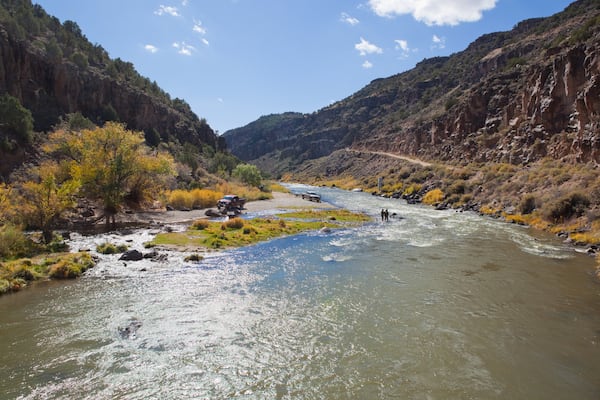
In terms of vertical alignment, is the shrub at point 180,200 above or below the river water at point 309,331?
above

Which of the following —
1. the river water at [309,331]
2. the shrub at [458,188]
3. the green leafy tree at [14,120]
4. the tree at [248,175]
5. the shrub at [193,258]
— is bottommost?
the river water at [309,331]

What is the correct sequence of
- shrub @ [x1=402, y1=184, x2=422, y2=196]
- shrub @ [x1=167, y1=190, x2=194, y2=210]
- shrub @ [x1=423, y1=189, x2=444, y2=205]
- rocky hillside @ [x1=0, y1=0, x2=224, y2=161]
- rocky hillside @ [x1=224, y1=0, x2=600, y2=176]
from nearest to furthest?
rocky hillside @ [x1=224, y1=0, x2=600, y2=176], shrub @ [x1=167, y1=190, x2=194, y2=210], shrub @ [x1=423, y1=189, x2=444, y2=205], rocky hillside @ [x1=0, y1=0, x2=224, y2=161], shrub @ [x1=402, y1=184, x2=422, y2=196]

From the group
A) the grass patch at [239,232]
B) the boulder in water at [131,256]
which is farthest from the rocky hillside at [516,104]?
the boulder in water at [131,256]

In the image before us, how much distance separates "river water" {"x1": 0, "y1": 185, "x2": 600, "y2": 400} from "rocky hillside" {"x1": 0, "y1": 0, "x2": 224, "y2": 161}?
56313 mm

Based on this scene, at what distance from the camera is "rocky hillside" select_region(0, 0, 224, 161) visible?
61.9m

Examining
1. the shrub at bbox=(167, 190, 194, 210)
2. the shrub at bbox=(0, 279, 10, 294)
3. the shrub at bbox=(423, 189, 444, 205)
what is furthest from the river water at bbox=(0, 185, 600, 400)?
the shrub at bbox=(423, 189, 444, 205)

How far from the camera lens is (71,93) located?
240ft

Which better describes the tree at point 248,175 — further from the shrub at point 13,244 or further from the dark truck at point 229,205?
the shrub at point 13,244

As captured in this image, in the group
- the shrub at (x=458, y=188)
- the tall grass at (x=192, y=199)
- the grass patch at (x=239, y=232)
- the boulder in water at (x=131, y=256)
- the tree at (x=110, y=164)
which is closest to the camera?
the boulder in water at (x=131, y=256)

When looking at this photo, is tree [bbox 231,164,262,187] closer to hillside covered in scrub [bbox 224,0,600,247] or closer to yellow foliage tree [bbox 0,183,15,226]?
hillside covered in scrub [bbox 224,0,600,247]

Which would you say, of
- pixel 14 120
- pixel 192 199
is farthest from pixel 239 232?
pixel 14 120

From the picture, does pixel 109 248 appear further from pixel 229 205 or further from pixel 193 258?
pixel 229 205

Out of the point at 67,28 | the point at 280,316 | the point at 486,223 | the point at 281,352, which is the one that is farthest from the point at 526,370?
the point at 67,28

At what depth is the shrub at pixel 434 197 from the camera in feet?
191
